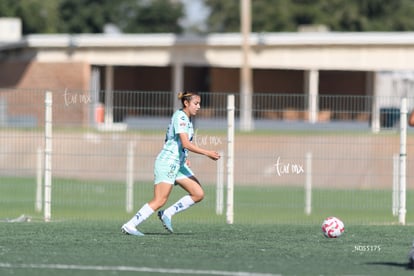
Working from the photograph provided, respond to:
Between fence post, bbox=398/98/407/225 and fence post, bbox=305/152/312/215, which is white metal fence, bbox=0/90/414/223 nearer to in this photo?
fence post, bbox=305/152/312/215

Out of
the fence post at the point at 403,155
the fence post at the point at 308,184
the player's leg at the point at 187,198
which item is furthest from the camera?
the fence post at the point at 308,184

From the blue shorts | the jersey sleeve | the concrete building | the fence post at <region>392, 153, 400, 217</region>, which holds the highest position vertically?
the concrete building

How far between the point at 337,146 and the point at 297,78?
105 ft

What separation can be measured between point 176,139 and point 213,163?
549 inches

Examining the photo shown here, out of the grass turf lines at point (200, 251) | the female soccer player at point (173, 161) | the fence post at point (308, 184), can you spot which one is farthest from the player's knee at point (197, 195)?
the fence post at point (308, 184)

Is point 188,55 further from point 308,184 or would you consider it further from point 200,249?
point 200,249

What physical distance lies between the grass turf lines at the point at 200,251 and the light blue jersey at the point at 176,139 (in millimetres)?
1025

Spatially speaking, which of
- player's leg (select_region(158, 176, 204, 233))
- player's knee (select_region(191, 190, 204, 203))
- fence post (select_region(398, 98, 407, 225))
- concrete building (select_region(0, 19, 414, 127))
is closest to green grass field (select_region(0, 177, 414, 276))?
player's leg (select_region(158, 176, 204, 233))

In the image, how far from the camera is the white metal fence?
23.8m

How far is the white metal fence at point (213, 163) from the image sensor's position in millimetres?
23797

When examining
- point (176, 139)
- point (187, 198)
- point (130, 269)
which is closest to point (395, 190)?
point (187, 198)

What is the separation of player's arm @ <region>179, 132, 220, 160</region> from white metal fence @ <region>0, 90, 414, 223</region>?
226 inches

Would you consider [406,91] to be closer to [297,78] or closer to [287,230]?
[297,78]

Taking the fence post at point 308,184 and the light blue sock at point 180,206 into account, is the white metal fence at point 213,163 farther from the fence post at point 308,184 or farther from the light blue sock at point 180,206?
the light blue sock at point 180,206
